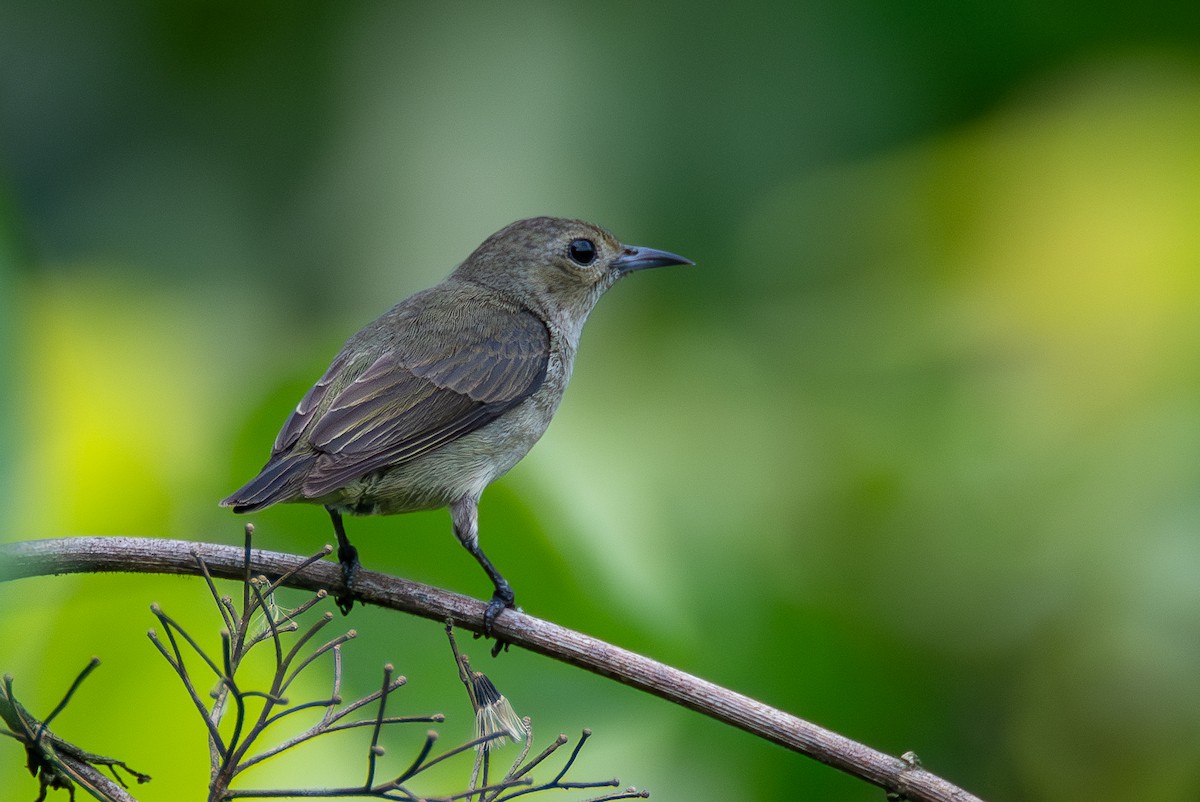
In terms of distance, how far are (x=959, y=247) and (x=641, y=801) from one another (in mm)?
2327

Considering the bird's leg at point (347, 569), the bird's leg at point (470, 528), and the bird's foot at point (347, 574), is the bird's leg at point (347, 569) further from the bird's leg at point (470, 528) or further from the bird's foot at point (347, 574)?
the bird's leg at point (470, 528)

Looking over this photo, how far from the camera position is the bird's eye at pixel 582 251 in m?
3.80

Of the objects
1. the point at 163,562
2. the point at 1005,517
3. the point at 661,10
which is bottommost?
the point at 163,562

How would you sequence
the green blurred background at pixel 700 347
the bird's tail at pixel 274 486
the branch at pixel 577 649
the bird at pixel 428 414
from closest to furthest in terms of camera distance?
the branch at pixel 577 649 → the bird's tail at pixel 274 486 → the bird at pixel 428 414 → the green blurred background at pixel 700 347

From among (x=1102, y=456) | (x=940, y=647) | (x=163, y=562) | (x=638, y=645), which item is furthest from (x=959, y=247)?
(x=163, y=562)

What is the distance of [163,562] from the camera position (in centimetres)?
221

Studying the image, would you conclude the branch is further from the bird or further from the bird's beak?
the bird's beak

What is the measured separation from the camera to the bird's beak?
12.3 feet

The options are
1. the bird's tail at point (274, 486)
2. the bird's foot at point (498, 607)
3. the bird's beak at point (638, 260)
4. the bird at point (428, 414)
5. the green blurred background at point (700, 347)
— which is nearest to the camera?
the bird's foot at point (498, 607)

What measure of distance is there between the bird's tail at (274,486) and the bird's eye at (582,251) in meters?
1.30

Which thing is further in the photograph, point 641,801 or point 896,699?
point 896,699

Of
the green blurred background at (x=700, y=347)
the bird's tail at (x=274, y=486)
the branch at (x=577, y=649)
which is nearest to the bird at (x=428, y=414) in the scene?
the bird's tail at (x=274, y=486)

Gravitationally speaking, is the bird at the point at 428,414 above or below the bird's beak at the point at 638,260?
below

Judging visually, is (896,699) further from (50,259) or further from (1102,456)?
(50,259)
